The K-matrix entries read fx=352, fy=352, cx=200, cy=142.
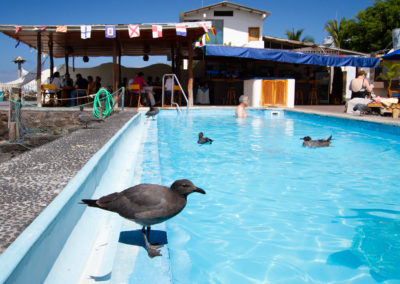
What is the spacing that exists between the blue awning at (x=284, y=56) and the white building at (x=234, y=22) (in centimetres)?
818

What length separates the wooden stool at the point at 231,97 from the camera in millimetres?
20031

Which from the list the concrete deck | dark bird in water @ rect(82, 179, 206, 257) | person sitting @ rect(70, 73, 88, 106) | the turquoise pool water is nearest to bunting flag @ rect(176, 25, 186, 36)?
person sitting @ rect(70, 73, 88, 106)

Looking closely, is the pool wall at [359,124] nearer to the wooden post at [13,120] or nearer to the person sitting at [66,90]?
the wooden post at [13,120]

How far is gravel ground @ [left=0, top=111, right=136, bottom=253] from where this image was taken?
1.99 metres

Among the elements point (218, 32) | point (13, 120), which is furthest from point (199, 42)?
point (218, 32)

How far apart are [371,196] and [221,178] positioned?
1974mm

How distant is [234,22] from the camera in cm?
2619

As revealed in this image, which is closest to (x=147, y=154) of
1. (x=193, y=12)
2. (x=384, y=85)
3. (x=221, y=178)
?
(x=221, y=178)

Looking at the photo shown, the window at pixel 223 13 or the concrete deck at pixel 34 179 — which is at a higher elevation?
the window at pixel 223 13

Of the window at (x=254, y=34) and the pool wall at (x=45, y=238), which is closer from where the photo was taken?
the pool wall at (x=45, y=238)

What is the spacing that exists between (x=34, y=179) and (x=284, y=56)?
1613cm

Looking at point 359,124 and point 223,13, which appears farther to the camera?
point 223,13

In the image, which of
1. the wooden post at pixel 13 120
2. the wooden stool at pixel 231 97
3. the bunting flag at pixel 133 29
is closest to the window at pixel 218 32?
the wooden stool at pixel 231 97

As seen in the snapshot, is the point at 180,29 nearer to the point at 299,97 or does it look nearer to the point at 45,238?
the point at 299,97
